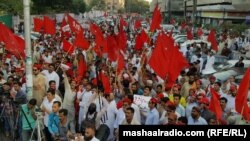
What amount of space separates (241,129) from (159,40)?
6.47m

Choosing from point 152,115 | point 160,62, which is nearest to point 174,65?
point 160,62

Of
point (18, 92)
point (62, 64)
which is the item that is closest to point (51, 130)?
point (18, 92)

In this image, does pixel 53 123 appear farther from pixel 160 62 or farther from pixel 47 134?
pixel 160 62

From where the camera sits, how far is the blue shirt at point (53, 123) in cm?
766

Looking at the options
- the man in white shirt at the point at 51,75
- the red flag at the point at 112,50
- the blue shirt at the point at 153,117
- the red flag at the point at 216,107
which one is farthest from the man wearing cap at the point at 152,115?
the red flag at the point at 112,50

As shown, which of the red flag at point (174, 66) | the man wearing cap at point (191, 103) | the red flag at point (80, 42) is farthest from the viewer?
the red flag at point (80, 42)

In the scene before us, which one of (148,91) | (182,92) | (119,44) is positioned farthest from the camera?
(119,44)

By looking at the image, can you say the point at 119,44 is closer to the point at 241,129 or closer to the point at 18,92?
the point at 18,92

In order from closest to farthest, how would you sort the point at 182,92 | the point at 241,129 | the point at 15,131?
the point at 241,129 < the point at 15,131 < the point at 182,92

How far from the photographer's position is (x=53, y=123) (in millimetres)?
7754

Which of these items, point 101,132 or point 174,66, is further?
point 174,66

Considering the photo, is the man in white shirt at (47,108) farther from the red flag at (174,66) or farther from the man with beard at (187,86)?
the man with beard at (187,86)

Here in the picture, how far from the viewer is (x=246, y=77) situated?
738cm

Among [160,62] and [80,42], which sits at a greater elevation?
[80,42]
